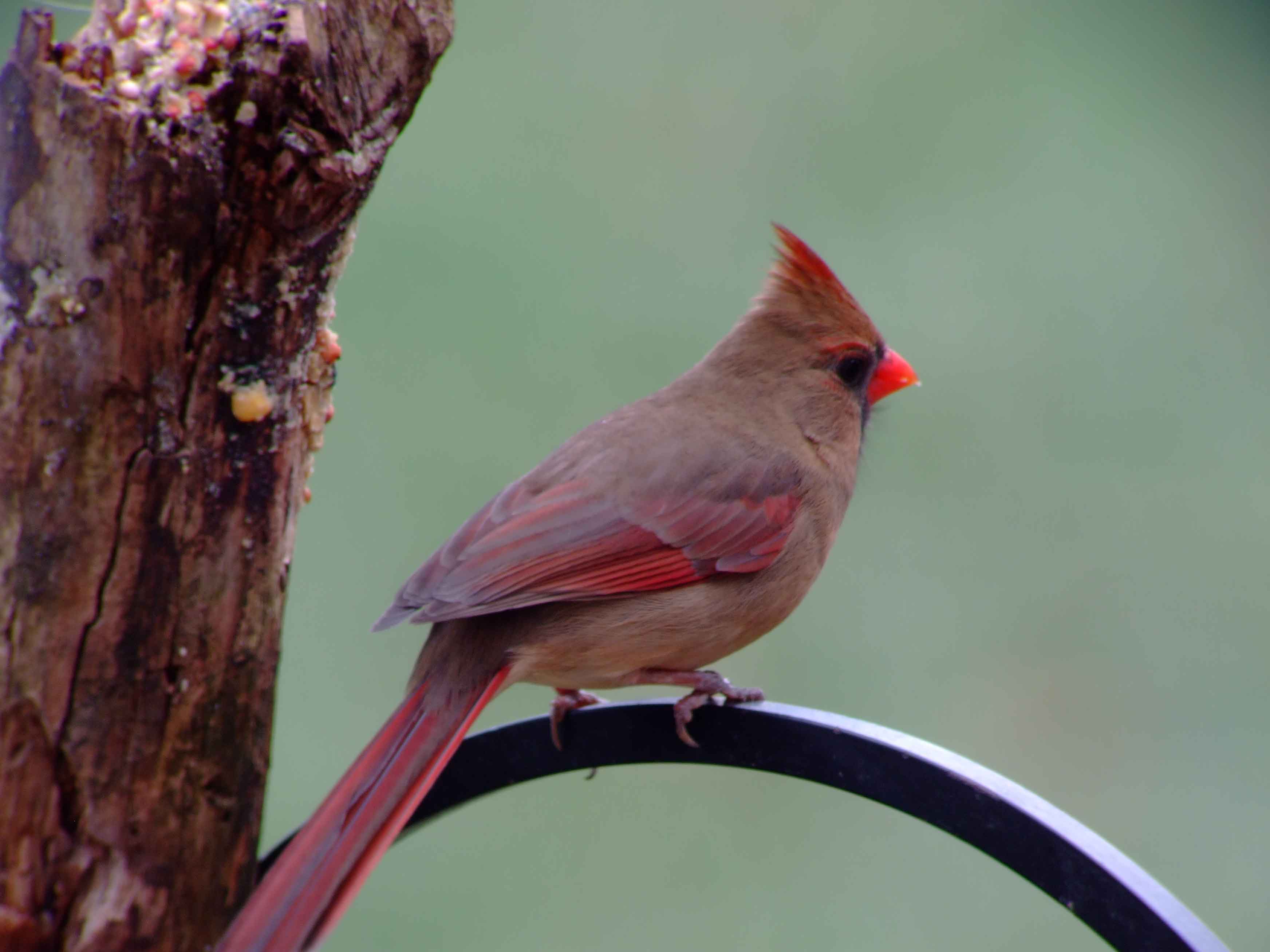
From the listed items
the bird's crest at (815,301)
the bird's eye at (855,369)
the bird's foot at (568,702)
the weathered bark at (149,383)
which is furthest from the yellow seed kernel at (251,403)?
the bird's eye at (855,369)

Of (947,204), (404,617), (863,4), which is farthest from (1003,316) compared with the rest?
(404,617)

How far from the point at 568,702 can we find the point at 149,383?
875 millimetres

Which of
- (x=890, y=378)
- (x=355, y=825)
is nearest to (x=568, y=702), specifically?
(x=355, y=825)

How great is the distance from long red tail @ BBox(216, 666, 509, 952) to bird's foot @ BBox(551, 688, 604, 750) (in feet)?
0.32

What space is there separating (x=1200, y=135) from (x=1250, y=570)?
1.39m

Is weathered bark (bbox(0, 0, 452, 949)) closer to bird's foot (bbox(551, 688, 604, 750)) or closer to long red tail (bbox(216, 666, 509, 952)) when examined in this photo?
long red tail (bbox(216, 666, 509, 952))

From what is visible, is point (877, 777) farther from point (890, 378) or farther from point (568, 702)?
point (890, 378)

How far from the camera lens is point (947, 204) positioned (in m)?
4.20

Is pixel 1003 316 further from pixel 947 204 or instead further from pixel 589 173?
pixel 589 173

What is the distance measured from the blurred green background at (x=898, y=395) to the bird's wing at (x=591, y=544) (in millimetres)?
1243

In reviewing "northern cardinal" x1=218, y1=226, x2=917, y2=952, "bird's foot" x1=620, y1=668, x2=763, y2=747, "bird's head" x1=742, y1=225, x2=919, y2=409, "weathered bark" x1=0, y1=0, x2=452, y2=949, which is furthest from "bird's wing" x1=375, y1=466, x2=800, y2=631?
"weathered bark" x1=0, y1=0, x2=452, y2=949

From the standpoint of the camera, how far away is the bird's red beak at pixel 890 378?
2418 millimetres

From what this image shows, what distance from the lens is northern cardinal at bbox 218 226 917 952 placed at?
1.61 m

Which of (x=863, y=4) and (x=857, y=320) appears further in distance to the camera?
(x=863, y=4)
